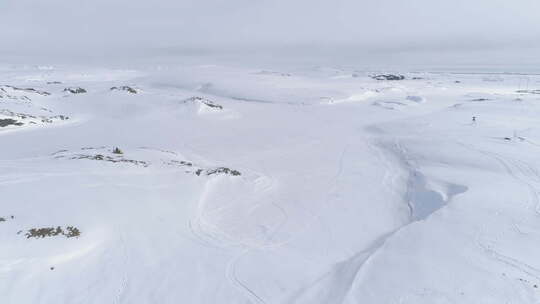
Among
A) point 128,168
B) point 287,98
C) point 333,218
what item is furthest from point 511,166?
point 287,98

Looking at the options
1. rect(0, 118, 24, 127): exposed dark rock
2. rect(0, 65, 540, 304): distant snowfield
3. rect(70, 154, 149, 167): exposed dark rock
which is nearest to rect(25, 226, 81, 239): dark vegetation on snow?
rect(0, 65, 540, 304): distant snowfield

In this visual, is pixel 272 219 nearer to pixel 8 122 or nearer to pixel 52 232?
pixel 52 232

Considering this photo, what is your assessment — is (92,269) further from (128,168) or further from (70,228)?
(128,168)

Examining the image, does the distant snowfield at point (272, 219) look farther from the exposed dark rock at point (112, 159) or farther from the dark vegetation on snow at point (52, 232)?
the exposed dark rock at point (112, 159)

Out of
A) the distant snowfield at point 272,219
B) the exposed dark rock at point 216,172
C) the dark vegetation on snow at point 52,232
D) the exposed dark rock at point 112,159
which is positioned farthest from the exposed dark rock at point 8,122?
the dark vegetation on snow at point 52,232

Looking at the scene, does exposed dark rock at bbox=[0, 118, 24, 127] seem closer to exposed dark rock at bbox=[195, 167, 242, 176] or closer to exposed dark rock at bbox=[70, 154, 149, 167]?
exposed dark rock at bbox=[70, 154, 149, 167]
